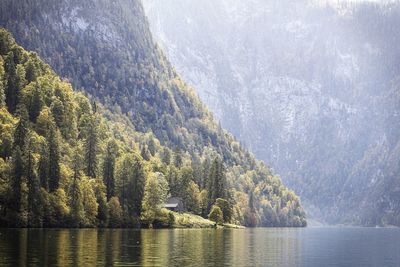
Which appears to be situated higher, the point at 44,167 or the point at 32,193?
the point at 44,167

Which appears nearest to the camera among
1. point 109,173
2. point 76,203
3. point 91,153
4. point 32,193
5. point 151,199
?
point 32,193

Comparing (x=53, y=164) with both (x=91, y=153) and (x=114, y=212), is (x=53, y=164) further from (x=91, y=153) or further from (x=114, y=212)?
(x=91, y=153)

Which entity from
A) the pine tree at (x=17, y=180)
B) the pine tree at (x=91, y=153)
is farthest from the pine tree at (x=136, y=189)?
the pine tree at (x=17, y=180)

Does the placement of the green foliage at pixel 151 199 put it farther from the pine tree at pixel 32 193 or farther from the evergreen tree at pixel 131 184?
the pine tree at pixel 32 193

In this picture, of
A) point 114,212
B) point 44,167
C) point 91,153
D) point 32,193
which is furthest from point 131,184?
point 32,193

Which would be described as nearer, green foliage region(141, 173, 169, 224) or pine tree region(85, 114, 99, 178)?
green foliage region(141, 173, 169, 224)

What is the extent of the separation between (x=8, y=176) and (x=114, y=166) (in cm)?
4402

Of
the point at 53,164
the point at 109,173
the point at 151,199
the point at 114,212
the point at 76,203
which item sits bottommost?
the point at 114,212

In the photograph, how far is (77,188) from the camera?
16312cm

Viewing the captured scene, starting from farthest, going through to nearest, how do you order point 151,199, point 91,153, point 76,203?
1. point 91,153
2. point 151,199
3. point 76,203

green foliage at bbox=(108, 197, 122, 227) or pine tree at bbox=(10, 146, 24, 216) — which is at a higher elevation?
pine tree at bbox=(10, 146, 24, 216)

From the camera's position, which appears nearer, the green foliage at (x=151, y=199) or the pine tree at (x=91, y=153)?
the green foliage at (x=151, y=199)

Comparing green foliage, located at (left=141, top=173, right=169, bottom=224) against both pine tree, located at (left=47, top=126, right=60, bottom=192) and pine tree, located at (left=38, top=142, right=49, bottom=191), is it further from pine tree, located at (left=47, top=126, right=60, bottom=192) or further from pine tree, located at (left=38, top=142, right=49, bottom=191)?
pine tree, located at (left=38, top=142, right=49, bottom=191)

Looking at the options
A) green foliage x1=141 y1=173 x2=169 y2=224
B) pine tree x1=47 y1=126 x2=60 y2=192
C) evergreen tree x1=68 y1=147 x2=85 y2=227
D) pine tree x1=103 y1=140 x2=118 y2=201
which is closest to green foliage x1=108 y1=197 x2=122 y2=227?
pine tree x1=103 y1=140 x2=118 y2=201
